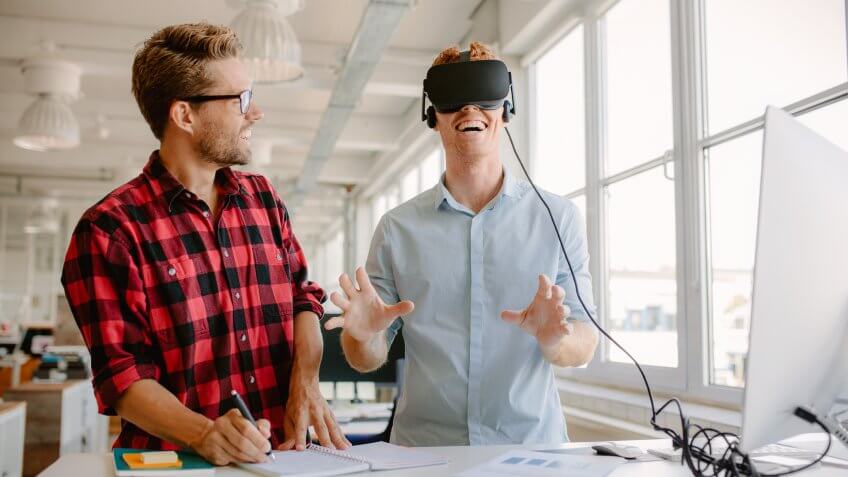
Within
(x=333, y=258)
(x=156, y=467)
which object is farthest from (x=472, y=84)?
(x=333, y=258)

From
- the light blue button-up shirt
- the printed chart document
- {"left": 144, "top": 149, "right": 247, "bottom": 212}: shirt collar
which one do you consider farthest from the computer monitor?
{"left": 144, "top": 149, "right": 247, "bottom": 212}: shirt collar

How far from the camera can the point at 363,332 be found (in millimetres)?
1551

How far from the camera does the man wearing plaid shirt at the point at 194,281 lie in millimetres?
1423

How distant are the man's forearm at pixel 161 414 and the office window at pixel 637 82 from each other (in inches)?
117

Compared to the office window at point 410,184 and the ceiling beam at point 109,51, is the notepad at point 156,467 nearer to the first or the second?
the ceiling beam at point 109,51

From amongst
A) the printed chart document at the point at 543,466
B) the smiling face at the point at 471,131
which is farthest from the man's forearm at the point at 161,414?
the smiling face at the point at 471,131

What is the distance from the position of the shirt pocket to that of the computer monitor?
1052 mm

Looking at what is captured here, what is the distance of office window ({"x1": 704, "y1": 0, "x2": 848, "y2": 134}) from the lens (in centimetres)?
267

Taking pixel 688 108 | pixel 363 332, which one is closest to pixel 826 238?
pixel 363 332

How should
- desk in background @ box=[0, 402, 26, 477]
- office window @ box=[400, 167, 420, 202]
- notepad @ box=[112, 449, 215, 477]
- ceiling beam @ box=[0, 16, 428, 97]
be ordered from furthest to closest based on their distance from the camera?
1. office window @ box=[400, 167, 420, 202]
2. ceiling beam @ box=[0, 16, 428, 97]
3. desk in background @ box=[0, 402, 26, 477]
4. notepad @ box=[112, 449, 215, 477]

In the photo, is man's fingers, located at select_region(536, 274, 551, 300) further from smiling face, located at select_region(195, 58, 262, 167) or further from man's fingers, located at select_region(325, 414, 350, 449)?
smiling face, located at select_region(195, 58, 262, 167)

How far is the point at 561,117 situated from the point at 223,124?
373 centimetres

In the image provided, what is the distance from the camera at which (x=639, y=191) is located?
4004 millimetres

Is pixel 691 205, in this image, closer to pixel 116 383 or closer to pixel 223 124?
pixel 223 124
